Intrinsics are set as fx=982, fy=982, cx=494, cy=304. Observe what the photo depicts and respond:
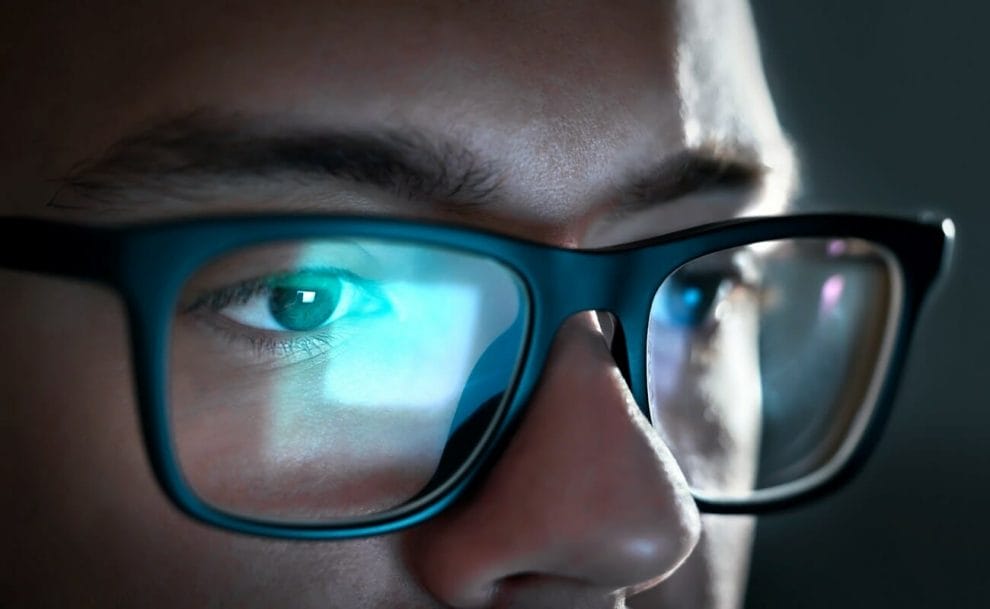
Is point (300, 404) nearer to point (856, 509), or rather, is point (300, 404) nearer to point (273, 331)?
point (273, 331)

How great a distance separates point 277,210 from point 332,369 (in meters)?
0.10

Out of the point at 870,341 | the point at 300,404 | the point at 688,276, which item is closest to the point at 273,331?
the point at 300,404

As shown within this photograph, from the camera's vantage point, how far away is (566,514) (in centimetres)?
53

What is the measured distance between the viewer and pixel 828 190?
1.15 meters

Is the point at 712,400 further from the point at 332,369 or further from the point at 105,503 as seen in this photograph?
the point at 105,503

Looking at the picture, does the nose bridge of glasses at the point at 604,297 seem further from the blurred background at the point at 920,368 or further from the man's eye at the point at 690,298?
the blurred background at the point at 920,368

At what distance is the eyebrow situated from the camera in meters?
0.55

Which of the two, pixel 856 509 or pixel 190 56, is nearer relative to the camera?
pixel 190 56

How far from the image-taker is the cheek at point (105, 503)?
56 cm

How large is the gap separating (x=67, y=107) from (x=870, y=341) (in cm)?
63

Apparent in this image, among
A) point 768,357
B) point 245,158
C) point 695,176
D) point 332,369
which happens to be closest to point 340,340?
point 332,369

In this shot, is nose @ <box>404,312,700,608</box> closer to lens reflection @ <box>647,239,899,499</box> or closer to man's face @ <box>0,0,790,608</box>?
man's face @ <box>0,0,790,608</box>

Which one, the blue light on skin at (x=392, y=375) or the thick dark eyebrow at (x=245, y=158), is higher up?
the thick dark eyebrow at (x=245, y=158)

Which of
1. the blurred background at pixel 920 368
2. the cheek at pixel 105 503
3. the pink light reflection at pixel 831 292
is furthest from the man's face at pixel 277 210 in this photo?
the blurred background at pixel 920 368
